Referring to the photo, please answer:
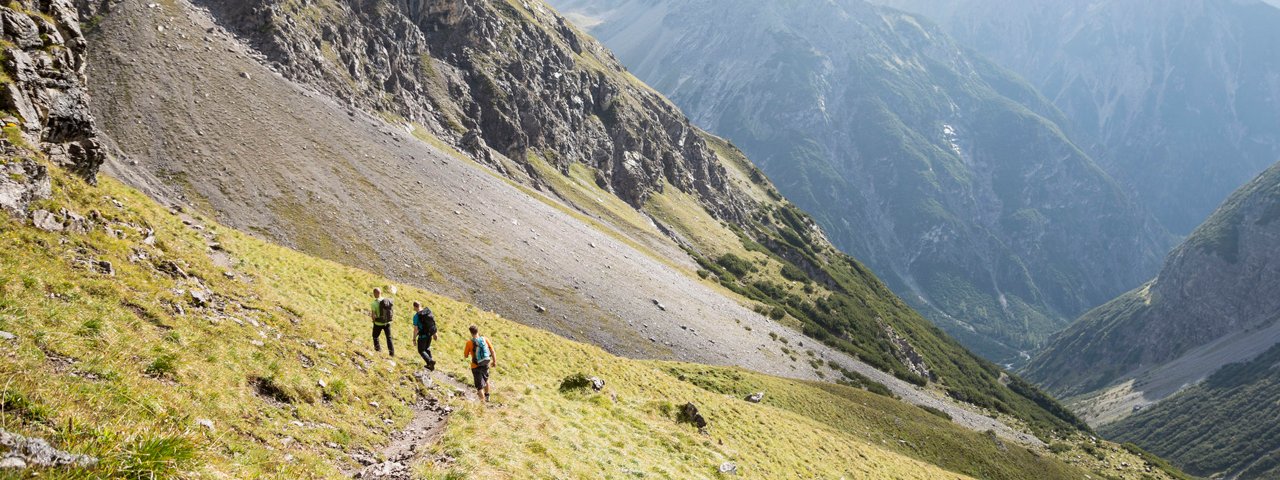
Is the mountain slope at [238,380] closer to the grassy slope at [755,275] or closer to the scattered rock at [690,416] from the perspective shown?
the scattered rock at [690,416]

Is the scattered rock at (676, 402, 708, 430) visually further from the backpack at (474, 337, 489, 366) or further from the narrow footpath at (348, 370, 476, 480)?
the backpack at (474, 337, 489, 366)

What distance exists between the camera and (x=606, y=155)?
172250mm

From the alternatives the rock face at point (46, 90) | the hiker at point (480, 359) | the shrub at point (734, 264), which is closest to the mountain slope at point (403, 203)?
the shrub at point (734, 264)

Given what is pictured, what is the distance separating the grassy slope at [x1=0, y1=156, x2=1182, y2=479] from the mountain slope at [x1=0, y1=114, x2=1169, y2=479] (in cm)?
6

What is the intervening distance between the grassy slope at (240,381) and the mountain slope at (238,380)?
0.06 meters

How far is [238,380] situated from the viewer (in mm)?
14742

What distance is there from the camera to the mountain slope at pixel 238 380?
31.5 ft

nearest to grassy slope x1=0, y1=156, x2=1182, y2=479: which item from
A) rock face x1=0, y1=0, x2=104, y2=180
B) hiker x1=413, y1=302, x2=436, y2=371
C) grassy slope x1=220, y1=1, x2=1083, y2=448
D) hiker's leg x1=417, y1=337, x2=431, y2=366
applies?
hiker's leg x1=417, y1=337, x2=431, y2=366

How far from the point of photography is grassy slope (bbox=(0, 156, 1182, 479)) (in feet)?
31.2

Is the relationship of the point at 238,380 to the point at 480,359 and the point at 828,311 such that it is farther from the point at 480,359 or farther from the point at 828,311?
the point at 828,311

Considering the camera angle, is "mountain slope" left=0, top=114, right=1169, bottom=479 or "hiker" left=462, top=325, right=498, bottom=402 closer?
"mountain slope" left=0, top=114, right=1169, bottom=479

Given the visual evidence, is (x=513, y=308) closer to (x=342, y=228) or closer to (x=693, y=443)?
(x=342, y=228)

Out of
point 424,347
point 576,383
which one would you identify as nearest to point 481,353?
point 424,347

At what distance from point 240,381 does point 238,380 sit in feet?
0.21
